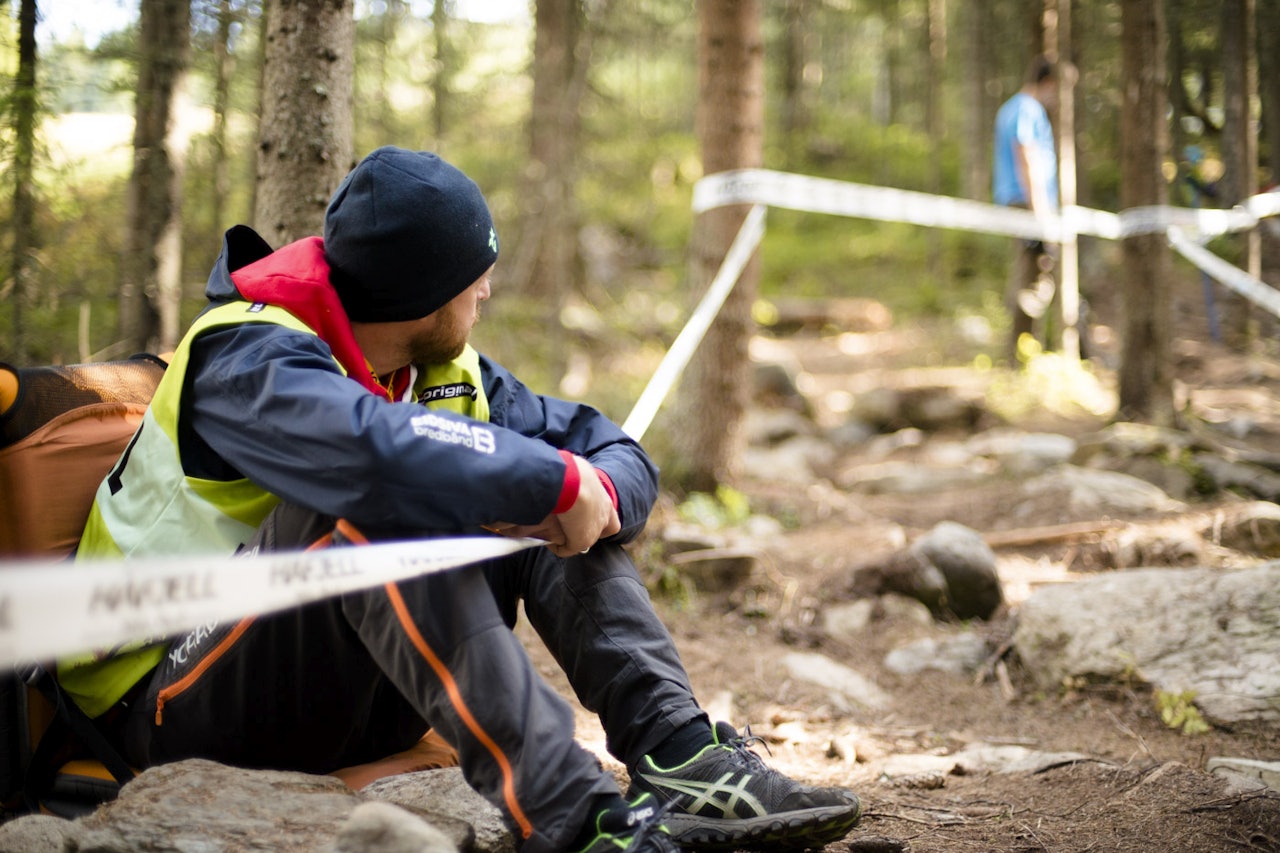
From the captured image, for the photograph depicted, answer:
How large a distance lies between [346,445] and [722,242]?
13.5 feet

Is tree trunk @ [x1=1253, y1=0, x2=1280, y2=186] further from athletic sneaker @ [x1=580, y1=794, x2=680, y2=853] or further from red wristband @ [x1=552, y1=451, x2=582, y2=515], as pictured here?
athletic sneaker @ [x1=580, y1=794, x2=680, y2=853]

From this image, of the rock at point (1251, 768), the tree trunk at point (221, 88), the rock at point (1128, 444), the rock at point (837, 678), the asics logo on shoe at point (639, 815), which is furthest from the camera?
the rock at point (1128, 444)

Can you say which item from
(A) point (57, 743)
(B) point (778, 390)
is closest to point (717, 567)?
(A) point (57, 743)

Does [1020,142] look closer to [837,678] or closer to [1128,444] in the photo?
[1128,444]

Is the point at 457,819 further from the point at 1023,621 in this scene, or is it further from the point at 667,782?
the point at 1023,621

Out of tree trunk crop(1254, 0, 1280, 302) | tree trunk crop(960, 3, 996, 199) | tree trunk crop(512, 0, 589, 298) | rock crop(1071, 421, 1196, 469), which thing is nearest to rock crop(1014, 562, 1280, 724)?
rock crop(1071, 421, 1196, 469)

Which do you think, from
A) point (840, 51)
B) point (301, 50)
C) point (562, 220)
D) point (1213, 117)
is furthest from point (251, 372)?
point (840, 51)

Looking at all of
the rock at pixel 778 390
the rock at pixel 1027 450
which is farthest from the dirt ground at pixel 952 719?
the rock at pixel 778 390

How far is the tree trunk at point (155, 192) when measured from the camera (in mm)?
4871

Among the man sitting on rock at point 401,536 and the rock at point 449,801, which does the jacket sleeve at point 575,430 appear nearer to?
the man sitting on rock at point 401,536

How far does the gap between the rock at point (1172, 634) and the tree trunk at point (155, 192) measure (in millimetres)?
4371

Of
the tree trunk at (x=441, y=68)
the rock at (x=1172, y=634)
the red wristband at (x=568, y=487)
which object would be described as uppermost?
the tree trunk at (x=441, y=68)

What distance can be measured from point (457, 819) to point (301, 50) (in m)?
2.64

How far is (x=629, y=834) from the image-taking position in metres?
1.86
